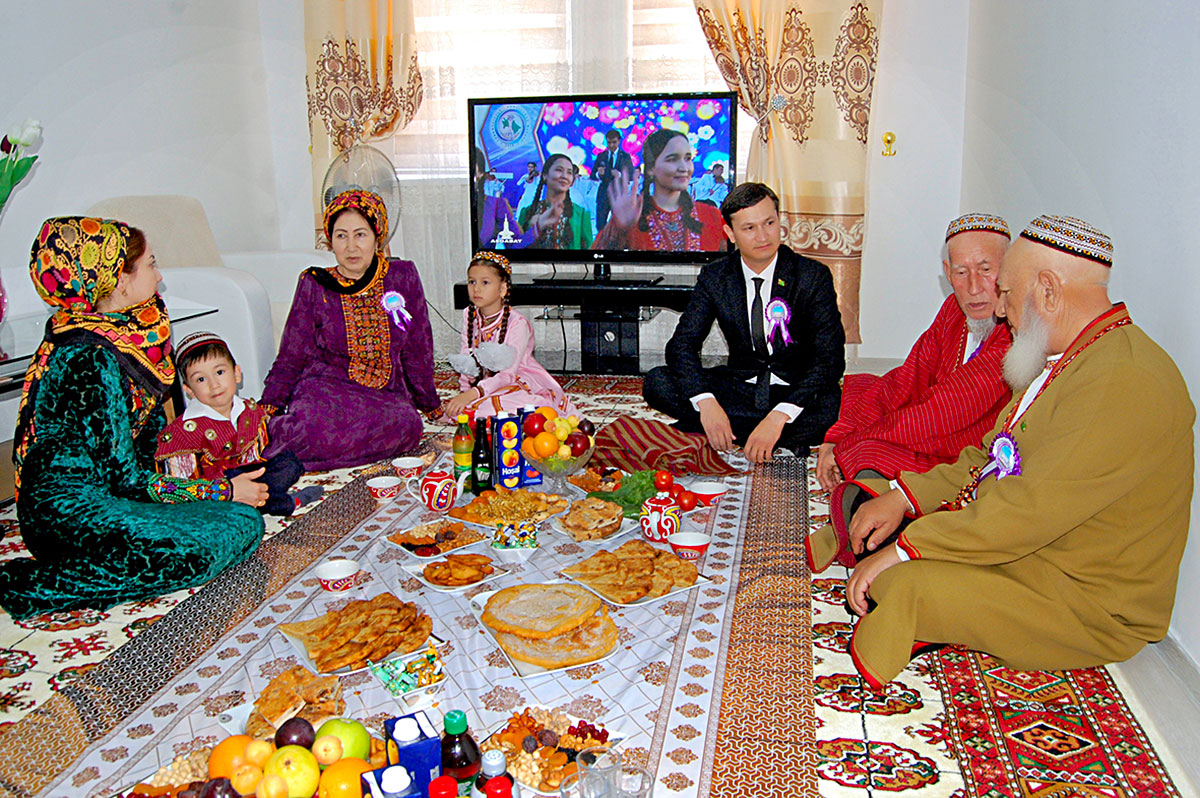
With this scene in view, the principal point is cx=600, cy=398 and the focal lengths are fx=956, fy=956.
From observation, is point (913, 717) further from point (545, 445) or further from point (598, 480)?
point (598, 480)

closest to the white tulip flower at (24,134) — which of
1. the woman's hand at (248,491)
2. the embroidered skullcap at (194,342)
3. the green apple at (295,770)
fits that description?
the embroidered skullcap at (194,342)

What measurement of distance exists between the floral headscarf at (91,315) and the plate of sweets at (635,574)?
1.37 meters

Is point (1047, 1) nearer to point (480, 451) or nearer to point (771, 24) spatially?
point (771, 24)

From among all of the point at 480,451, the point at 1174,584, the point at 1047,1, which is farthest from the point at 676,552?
the point at 1047,1

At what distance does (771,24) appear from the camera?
5.75 metres

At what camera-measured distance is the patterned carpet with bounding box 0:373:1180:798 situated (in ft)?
6.16

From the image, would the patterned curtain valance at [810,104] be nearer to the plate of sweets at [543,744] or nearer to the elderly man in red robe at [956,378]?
the elderly man in red robe at [956,378]

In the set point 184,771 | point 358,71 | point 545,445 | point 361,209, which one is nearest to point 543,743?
point 184,771

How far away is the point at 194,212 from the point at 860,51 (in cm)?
392

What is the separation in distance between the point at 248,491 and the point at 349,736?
1.55 metres

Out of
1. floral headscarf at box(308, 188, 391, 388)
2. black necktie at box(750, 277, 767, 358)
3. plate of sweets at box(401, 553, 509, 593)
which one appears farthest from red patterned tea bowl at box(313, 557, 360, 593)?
black necktie at box(750, 277, 767, 358)

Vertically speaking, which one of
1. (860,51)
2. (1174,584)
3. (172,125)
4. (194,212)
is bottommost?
(1174,584)

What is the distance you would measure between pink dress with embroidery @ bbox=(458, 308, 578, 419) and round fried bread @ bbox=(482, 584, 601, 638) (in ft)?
5.67

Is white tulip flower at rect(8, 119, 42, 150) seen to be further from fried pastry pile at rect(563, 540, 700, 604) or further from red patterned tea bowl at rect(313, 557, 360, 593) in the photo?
fried pastry pile at rect(563, 540, 700, 604)
